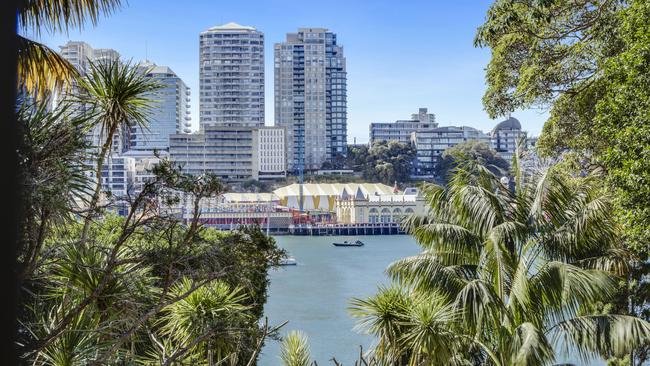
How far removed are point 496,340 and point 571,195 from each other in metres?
1.33

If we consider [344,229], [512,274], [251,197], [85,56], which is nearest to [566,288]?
[512,274]

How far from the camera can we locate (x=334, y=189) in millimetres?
57844

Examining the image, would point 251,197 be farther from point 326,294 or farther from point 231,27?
point 326,294

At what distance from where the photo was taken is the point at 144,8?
21.3 m

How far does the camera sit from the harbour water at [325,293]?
1397 cm

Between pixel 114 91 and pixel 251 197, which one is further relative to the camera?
pixel 251 197

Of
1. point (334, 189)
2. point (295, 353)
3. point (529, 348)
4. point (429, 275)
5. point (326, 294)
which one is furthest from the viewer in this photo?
point (334, 189)

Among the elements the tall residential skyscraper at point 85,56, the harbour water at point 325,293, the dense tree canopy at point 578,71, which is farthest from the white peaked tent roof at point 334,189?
the dense tree canopy at point 578,71

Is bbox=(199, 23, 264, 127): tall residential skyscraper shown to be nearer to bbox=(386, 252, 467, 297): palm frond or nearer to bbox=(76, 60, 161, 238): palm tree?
bbox=(386, 252, 467, 297): palm frond

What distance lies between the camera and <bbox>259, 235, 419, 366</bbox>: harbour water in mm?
13969

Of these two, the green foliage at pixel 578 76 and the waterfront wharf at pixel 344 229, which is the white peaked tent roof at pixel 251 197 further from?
the green foliage at pixel 578 76

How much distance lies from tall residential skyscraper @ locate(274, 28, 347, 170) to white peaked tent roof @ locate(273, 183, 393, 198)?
35.9 feet

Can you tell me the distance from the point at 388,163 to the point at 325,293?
3791 cm

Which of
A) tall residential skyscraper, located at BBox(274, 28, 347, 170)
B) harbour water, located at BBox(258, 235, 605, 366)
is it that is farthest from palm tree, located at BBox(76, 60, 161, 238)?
tall residential skyscraper, located at BBox(274, 28, 347, 170)
